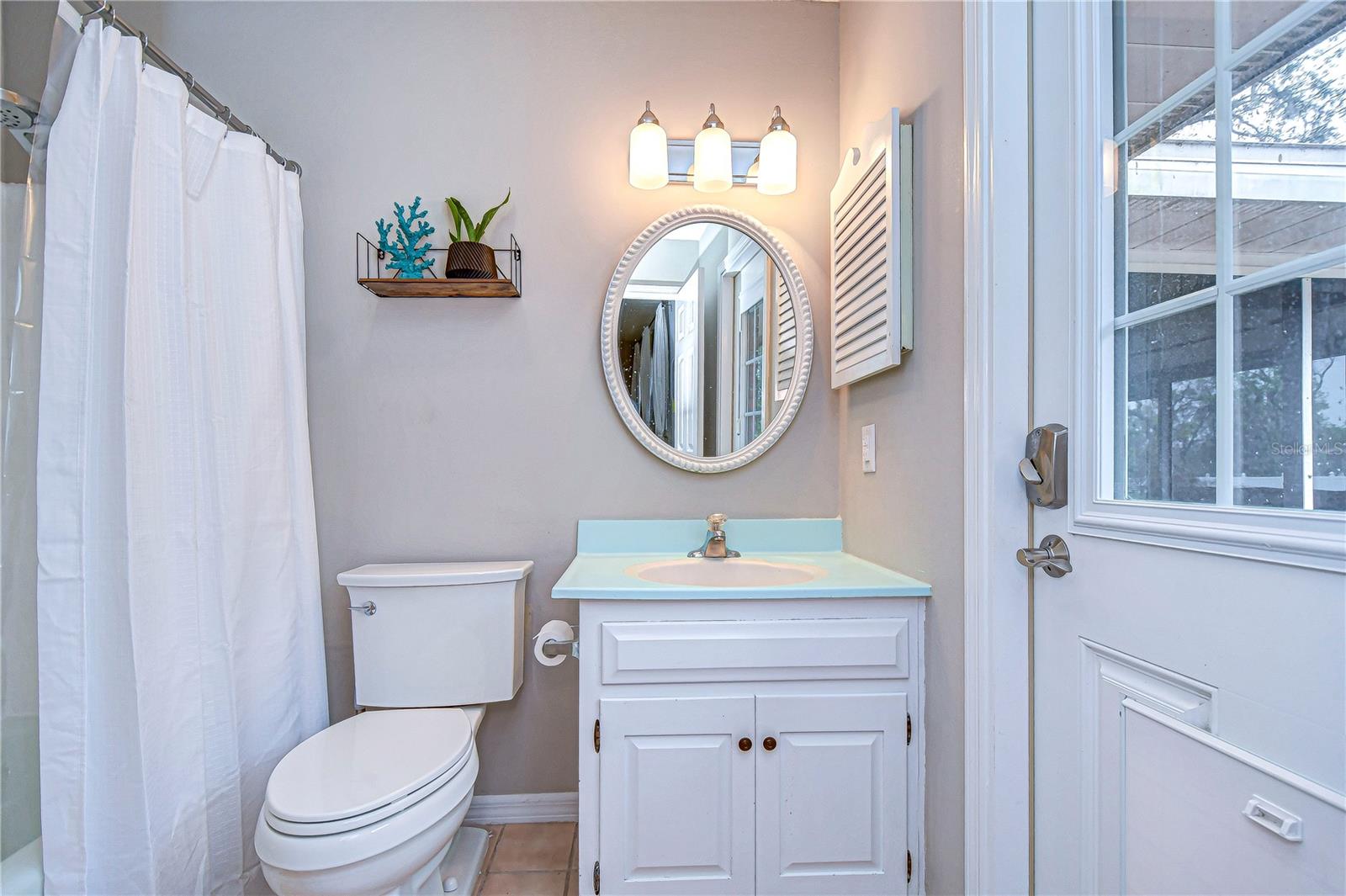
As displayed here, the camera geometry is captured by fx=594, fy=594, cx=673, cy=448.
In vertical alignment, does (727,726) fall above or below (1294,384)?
below

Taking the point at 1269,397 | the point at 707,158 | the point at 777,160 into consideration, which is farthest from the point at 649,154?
the point at 1269,397

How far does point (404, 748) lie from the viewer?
1.28 metres

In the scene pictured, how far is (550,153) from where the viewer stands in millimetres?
1802

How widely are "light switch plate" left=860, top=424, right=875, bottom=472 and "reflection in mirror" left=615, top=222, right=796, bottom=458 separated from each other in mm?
289

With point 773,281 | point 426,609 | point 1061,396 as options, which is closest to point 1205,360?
point 1061,396

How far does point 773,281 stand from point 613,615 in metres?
1.12

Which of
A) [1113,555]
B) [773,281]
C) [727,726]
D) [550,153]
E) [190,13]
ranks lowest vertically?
[727,726]

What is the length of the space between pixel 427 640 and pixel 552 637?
0.33m

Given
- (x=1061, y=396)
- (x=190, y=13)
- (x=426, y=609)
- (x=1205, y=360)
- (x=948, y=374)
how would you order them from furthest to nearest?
1. (x=190, y=13)
2. (x=426, y=609)
3. (x=948, y=374)
4. (x=1061, y=396)
5. (x=1205, y=360)

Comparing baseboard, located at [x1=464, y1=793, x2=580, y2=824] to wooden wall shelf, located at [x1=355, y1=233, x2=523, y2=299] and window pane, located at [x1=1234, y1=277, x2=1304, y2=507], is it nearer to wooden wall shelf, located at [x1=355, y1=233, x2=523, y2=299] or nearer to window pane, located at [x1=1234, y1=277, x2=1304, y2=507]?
wooden wall shelf, located at [x1=355, y1=233, x2=523, y2=299]

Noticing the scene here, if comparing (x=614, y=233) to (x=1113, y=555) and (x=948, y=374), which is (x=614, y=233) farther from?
(x=1113, y=555)

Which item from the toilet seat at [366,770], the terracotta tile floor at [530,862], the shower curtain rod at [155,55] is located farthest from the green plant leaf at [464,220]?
the terracotta tile floor at [530,862]

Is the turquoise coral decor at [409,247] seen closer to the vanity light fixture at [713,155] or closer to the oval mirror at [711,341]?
the oval mirror at [711,341]

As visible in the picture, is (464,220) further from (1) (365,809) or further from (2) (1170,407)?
(2) (1170,407)
